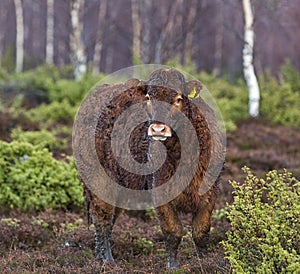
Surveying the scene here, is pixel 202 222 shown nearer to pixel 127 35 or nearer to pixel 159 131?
pixel 159 131

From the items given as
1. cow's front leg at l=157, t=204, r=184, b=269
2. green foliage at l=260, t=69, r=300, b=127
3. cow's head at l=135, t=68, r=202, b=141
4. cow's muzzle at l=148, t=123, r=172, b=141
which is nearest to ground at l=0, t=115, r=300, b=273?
cow's front leg at l=157, t=204, r=184, b=269

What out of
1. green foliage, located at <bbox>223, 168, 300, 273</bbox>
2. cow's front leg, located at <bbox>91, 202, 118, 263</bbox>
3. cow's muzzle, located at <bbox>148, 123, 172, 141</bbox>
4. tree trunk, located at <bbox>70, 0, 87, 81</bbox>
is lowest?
tree trunk, located at <bbox>70, 0, 87, 81</bbox>

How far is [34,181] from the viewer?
27.0ft

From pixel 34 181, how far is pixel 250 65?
420 inches

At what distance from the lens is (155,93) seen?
523 centimetres

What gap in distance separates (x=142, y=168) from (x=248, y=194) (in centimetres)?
141

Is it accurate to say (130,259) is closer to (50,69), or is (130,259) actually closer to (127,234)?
(127,234)

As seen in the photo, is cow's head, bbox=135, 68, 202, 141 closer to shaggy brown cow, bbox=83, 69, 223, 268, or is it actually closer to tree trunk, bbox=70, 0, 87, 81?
shaggy brown cow, bbox=83, 69, 223, 268

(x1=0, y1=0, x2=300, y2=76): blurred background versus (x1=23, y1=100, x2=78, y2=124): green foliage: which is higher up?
(x1=23, y1=100, x2=78, y2=124): green foliage

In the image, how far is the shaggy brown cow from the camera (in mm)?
5227

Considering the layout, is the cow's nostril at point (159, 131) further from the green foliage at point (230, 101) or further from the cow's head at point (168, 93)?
the green foliage at point (230, 101)

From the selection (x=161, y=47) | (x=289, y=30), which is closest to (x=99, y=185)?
(x=161, y=47)

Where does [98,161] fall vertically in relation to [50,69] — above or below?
above

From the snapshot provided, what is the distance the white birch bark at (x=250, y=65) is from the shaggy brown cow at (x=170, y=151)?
36.4ft
